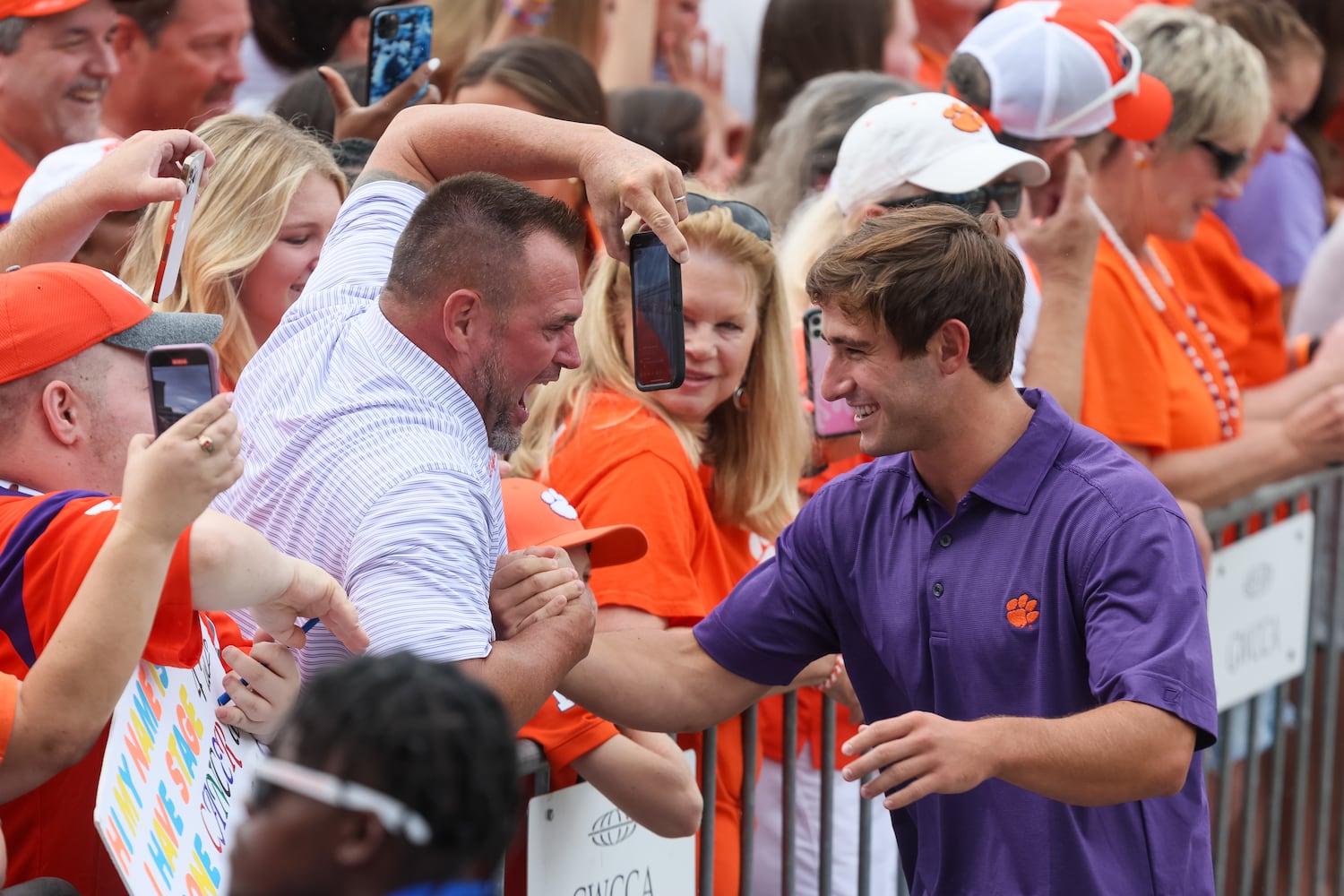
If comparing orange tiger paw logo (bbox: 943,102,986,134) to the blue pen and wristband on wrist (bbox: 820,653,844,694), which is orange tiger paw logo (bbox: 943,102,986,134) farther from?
the blue pen

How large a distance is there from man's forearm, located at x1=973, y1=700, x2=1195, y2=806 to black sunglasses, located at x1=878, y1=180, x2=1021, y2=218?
1754mm

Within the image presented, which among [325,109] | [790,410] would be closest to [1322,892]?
[790,410]

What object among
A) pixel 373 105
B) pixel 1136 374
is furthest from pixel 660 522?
pixel 1136 374

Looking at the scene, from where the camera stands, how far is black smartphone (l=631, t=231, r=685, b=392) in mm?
2617

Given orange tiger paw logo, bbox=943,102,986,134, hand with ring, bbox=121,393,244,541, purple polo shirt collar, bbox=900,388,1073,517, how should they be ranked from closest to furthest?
1. hand with ring, bbox=121,393,244,541
2. purple polo shirt collar, bbox=900,388,1073,517
3. orange tiger paw logo, bbox=943,102,986,134

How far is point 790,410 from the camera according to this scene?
363cm

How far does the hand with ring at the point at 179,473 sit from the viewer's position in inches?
74.6

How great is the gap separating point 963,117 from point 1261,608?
1960 mm

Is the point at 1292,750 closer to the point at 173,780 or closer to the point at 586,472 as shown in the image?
the point at 586,472

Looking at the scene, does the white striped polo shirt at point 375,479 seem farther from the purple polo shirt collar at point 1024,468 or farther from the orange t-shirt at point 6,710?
the purple polo shirt collar at point 1024,468

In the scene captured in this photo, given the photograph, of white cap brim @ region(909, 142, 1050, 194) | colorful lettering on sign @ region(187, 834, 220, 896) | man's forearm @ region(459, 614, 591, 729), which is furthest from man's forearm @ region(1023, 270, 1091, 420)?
colorful lettering on sign @ region(187, 834, 220, 896)

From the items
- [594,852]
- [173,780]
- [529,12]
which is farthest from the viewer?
[529,12]

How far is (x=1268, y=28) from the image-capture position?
6262 mm

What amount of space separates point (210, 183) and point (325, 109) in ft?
2.55
